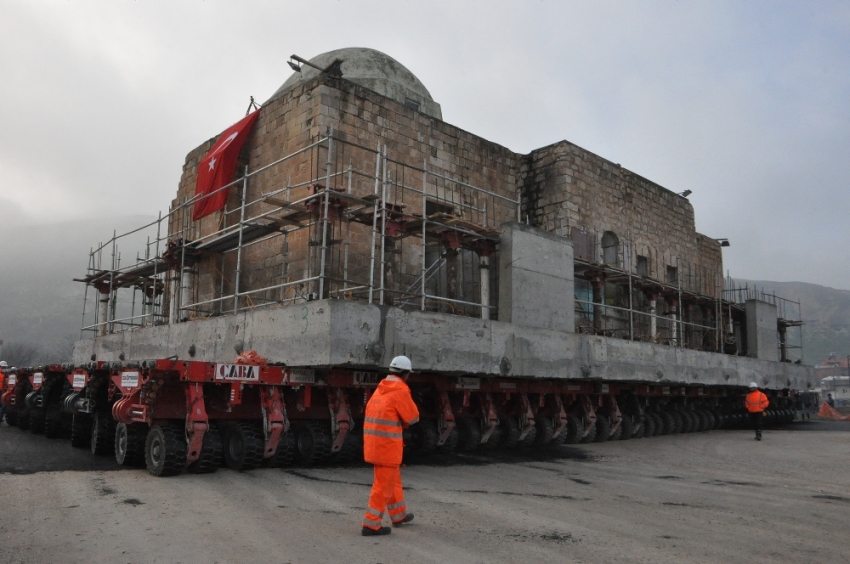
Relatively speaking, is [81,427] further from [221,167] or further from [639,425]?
[639,425]

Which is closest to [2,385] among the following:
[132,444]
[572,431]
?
[132,444]

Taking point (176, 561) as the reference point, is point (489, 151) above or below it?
above

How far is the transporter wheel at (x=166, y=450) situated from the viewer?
8.62m

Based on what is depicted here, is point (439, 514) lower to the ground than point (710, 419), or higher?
lower

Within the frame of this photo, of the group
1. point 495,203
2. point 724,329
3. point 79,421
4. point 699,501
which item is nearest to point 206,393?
point 79,421

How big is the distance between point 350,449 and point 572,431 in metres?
6.40

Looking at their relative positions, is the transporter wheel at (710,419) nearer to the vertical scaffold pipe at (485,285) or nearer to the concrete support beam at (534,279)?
the concrete support beam at (534,279)

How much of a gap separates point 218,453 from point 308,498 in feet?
7.21

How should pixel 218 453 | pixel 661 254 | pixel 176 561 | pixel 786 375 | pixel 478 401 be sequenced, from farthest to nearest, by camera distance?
pixel 786 375
pixel 661 254
pixel 478 401
pixel 218 453
pixel 176 561

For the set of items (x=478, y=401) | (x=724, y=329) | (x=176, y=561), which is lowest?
(x=176, y=561)

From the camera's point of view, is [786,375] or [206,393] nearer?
[206,393]

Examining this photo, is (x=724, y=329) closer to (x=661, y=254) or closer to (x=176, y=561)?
(x=661, y=254)

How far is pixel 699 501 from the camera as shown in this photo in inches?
313

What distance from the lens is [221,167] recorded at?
52.6ft
